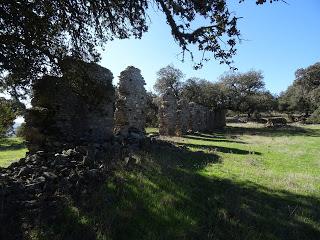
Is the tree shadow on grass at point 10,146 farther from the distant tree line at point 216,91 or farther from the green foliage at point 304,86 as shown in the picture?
the green foliage at point 304,86

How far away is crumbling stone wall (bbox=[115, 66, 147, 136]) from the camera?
23.3 m

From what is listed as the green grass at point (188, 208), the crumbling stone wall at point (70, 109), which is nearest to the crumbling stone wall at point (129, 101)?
the crumbling stone wall at point (70, 109)

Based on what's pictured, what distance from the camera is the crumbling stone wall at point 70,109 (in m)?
11.1

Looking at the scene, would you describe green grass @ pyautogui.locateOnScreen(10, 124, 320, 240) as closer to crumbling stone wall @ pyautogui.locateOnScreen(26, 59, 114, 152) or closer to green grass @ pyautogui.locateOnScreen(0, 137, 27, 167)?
crumbling stone wall @ pyautogui.locateOnScreen(26, 59, 114, 152)

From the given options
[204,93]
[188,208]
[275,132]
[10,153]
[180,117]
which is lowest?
[275,132]

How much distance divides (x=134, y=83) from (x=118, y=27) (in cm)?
1160

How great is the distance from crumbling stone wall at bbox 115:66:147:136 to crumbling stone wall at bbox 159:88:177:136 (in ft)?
27.7

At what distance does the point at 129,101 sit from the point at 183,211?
16328 millimetres

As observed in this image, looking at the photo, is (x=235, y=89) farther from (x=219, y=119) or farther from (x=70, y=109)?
(x=70, y=109)

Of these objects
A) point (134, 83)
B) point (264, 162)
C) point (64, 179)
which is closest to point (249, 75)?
point (134, 83)

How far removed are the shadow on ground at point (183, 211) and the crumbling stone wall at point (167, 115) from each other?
22.0m

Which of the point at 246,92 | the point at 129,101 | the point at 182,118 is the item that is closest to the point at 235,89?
the point at 246,92

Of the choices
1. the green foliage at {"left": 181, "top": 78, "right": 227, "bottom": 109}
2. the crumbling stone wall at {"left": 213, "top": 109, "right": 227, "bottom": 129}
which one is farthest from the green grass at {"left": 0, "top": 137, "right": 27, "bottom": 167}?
the green foliage at {"left": 181, "top": 78, "right": 227, "bottom": 109}

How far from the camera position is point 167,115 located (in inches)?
1284
